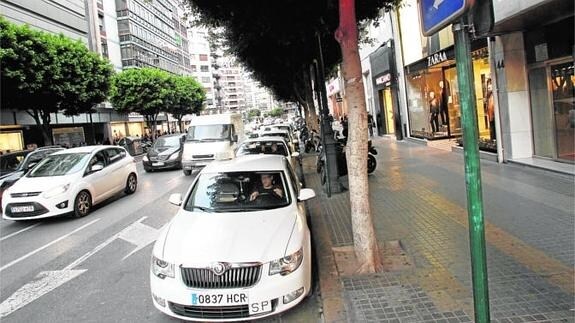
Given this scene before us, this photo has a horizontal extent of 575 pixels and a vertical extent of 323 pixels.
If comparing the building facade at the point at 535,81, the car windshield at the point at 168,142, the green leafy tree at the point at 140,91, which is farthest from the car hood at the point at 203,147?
the green leafy tree at the point at 140,91

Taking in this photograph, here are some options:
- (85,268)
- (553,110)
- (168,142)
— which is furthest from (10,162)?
(553,110)

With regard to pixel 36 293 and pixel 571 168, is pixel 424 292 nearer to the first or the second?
pixel 36 293

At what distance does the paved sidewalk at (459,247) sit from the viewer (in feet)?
13.9

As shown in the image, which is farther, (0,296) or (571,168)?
(571,168)

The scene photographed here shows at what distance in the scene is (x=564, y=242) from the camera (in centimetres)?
566

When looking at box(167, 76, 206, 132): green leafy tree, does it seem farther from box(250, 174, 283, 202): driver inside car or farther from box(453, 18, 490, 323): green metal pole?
box(453, 18, 490, 323): green metal pole

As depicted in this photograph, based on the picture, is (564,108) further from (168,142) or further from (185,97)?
(185,97)

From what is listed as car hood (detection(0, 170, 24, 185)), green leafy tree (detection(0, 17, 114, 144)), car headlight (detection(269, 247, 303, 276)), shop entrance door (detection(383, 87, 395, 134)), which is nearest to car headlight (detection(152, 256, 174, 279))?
car headlight (detection(269, 247, 303, 276))

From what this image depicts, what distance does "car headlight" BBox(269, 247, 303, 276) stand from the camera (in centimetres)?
442

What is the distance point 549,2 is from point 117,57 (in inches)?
2128

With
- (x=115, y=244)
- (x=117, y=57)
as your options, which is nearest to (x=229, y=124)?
(x=115, y=244)

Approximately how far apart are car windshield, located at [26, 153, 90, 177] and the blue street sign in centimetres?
978

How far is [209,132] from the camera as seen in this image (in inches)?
731

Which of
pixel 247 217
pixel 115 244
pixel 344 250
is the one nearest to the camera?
pixel 247 217
